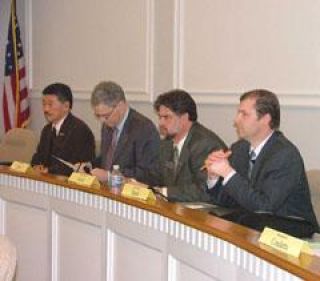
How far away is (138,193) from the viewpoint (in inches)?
112

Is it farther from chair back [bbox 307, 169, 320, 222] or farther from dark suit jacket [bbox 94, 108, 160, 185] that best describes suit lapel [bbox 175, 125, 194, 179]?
chair back [bbox 307, 169, 320, 222]

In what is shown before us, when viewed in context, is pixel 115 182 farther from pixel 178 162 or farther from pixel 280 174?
pixel 280 174

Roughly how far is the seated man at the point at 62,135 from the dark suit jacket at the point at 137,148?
51 cm

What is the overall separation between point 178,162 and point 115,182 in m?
0.51

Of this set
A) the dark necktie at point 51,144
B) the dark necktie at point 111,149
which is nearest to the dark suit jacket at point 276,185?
the dark necktie at point 111,149

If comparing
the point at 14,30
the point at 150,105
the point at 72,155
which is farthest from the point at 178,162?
the point at 14,30

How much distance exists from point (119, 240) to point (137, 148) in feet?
3.75

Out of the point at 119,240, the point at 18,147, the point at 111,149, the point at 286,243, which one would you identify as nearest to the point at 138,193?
the point at 119,240

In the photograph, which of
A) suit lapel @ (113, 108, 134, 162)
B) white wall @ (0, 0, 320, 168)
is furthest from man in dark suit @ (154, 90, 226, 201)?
white wall @ (0, 0, 320, 168)

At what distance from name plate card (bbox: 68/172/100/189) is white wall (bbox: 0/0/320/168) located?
4.37ft

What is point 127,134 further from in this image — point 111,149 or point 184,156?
point 184,156

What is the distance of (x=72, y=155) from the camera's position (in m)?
4.50

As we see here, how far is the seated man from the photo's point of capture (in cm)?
450

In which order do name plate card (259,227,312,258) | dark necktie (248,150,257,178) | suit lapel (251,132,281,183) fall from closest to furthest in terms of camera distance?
name plate card (259,227,312,258) → suit lapel (251,132,281,183) → dark necktie (248,150,257,178)
